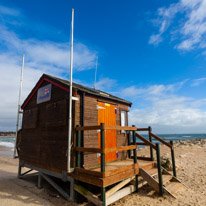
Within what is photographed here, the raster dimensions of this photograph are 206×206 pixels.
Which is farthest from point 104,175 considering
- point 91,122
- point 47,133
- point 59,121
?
point 47,133

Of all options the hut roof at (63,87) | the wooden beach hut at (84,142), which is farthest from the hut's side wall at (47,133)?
the hut roof at (63,87)

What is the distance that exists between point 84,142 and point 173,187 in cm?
417

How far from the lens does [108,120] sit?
7.74 metres

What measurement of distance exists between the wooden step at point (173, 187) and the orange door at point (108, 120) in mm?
2587

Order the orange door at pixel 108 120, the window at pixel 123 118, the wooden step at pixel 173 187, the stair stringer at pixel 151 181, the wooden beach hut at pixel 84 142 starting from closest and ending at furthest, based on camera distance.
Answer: the wooden beach hut at pixel 84 142 < the stair stringer at pixel 151 181 < the wooden step at pixel 173 187 < the orange door at pixel 108 120 < the window at pixel 123 118

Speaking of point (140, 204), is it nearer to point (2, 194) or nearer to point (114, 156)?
point (114, 156)

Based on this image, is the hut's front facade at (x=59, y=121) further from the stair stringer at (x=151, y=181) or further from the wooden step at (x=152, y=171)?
the stair stringer at (x=151, y=181)

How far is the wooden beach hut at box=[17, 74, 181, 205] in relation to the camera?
5473mm

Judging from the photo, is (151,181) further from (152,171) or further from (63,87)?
(63,87)

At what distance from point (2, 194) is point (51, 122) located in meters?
3.45

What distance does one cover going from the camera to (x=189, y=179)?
818 centimetres

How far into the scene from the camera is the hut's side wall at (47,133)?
6658 mm

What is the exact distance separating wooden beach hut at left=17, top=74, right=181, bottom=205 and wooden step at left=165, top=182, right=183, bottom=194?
93mm

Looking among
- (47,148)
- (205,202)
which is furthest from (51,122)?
(205,202)
